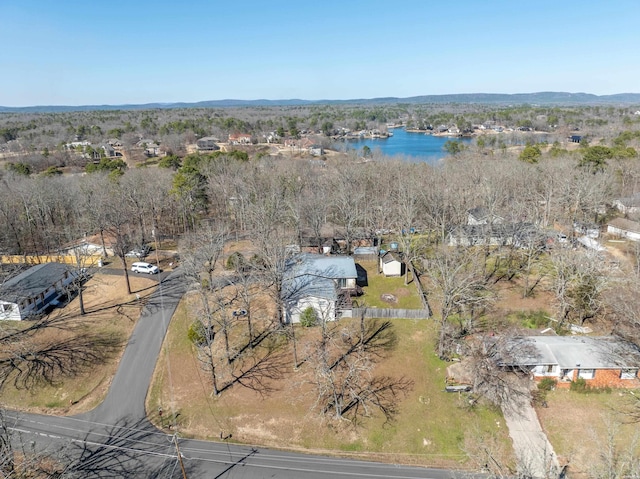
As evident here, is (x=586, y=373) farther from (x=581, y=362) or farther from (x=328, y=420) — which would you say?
(x=328, y=420)

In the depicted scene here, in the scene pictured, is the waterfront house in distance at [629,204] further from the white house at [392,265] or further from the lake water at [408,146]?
the lake water at [408,146]

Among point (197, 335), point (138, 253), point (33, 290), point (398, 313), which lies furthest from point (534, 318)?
point (33, 290)

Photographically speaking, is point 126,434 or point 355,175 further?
point 355,175

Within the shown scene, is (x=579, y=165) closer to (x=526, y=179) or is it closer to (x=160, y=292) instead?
(x=526, y=179)

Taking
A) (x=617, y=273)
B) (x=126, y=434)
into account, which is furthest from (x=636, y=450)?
(x=126, y=434)

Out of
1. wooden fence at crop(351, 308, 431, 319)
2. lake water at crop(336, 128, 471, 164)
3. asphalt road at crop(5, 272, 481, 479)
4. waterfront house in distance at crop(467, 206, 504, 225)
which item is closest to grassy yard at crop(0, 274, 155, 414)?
asphalt road at crop(5, 272, 481, 479)

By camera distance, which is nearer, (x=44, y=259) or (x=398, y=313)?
(x=398, y=313)

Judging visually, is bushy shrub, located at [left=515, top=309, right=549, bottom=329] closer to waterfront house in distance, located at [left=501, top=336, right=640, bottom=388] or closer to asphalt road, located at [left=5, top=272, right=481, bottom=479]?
waterfront house in distance, located at [left=501, top=336, right=640, bottom=388]
